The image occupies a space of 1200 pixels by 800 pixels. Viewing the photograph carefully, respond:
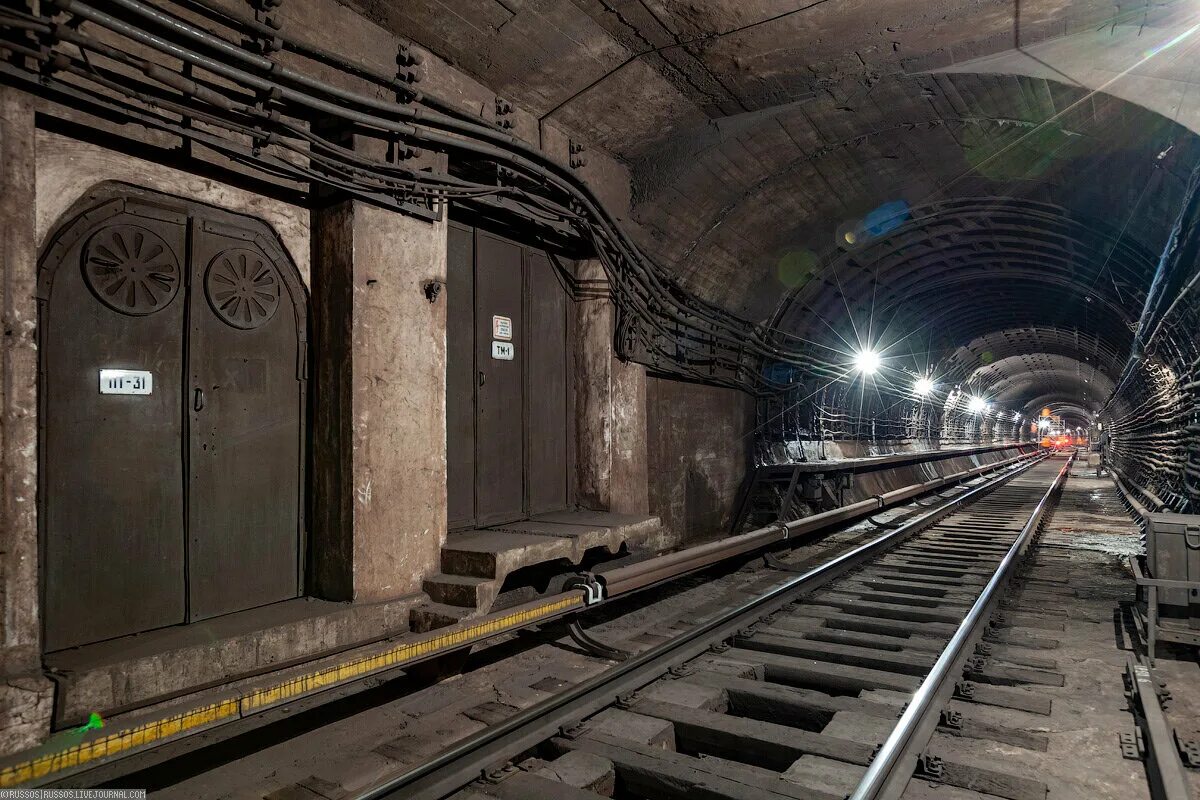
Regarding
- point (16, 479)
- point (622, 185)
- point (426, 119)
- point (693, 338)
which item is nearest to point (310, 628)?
point (16, 479)

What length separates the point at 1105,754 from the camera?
3750 mm

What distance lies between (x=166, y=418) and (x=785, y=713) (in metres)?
4.24

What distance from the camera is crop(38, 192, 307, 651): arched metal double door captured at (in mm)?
3803

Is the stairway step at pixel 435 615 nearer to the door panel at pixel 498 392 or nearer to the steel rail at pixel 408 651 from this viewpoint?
the steel rail at pixel 408 651

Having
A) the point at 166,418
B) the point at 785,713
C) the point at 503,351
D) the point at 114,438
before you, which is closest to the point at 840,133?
the point at 503,351

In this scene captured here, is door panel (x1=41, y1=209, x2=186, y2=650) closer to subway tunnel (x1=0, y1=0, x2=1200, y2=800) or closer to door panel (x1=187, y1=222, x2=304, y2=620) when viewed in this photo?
subway tunnel (x1=0, y1=0, x2=1200, y2=800)

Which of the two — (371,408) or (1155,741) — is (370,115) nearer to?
(371,408)

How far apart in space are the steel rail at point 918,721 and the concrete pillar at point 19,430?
3779 mm

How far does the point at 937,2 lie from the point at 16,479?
6.95 metres

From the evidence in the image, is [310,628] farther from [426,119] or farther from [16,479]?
[426,119]

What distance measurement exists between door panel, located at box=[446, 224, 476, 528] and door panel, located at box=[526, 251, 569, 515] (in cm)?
83

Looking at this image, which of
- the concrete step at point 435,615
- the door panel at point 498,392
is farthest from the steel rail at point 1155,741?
the door panel at point 498,392

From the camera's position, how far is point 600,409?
7.76 meters

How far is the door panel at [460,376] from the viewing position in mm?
6273
